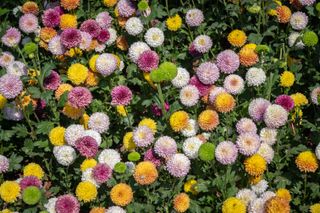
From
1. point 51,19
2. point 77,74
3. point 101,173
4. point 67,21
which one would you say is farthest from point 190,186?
point 51,19

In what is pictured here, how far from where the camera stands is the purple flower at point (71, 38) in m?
3.68

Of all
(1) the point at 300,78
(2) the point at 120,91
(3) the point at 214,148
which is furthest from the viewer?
(1) the point at 300,78

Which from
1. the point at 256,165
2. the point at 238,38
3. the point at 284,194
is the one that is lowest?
the point at 284,194

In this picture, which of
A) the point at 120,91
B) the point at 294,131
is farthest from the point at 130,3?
the point at 294,131

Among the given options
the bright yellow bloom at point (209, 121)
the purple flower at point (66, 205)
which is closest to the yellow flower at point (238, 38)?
the bright yellow bloom at point (209, 121)

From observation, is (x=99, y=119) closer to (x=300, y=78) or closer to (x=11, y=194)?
(x=11, y=194)

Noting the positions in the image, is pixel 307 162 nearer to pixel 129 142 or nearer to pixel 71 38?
pixel 129 142

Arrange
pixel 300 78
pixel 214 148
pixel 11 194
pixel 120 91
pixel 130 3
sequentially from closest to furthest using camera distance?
pixel 214 148 < pixel 11 194 < pixel 120 91 < pixel 300 78 < pixel 130 3

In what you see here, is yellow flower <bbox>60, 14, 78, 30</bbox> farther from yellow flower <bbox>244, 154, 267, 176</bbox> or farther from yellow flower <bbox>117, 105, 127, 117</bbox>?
yellow flower <bbox>244, 154, 267, 176</bbox>

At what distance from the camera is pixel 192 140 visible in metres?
3.21

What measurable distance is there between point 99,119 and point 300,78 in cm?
147

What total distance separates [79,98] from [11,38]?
1057 millimetres

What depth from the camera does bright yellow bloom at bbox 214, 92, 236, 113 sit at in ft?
10.7

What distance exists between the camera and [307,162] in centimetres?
299
